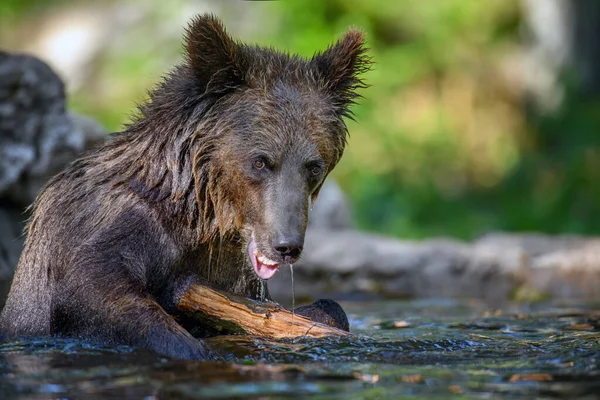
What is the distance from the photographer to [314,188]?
21.4ft

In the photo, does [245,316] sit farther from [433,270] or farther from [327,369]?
[433,270]

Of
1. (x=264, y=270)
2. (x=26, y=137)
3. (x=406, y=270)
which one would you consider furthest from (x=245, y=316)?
(x=406, y=270)

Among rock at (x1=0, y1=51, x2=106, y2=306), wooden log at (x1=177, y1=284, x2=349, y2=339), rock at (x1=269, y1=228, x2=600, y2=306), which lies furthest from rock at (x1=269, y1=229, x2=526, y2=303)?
wooden log at (x1=177, y1=284, x2=349, y2=339)

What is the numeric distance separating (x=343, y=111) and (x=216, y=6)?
551 inches

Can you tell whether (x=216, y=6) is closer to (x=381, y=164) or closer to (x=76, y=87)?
(x=76, y=87)

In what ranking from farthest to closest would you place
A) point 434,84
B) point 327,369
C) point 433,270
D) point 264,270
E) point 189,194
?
point 434,84 < point 433,270 < point 189,194 < point 264,270 < point 327,369

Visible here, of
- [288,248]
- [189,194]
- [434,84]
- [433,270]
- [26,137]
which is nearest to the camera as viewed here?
[288,248]

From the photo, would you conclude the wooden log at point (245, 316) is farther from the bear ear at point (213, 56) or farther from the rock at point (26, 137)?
the rock at point (26, 137)

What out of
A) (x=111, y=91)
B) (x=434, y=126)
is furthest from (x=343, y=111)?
(x=111, y=91)

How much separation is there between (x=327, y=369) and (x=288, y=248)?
3.12ft

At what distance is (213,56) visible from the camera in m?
6.17

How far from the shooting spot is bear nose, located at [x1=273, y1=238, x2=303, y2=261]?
230 inches

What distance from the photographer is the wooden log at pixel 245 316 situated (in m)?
6.07

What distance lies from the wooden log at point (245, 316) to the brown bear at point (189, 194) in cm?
13
